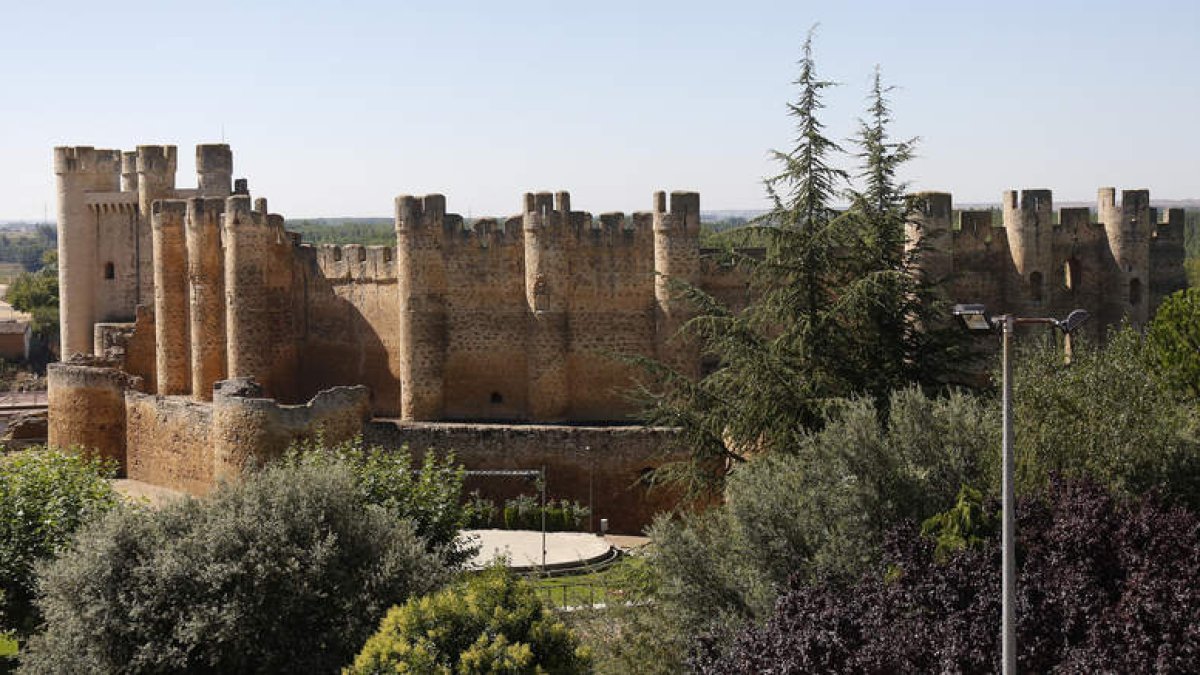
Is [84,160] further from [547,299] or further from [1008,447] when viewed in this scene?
[1008,447]

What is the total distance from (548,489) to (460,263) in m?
6.73

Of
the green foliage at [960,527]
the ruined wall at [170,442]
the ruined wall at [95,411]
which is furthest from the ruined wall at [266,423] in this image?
the green foliage at [960,527]

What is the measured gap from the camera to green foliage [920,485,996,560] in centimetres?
1864

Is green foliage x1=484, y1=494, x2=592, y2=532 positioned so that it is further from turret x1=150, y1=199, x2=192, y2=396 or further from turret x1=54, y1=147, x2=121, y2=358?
turret x1=54, y1=147, x2=121, y2=358

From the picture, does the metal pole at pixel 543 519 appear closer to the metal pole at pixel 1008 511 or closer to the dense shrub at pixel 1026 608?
the dense shrub at pixel 1026 608

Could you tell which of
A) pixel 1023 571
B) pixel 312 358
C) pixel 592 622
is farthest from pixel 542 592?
pixel 312 358

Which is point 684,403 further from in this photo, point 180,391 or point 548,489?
point 180,391

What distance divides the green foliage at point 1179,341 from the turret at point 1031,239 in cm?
521

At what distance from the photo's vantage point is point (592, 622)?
2345 cm

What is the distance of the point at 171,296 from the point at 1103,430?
91.6 feet

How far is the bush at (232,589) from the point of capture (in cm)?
2080

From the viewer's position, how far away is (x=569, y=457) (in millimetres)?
34500

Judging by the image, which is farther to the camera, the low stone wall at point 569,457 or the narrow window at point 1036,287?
the narrow window at point 1036,287

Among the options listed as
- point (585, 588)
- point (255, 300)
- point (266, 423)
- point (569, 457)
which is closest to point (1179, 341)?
point (585, 588)
